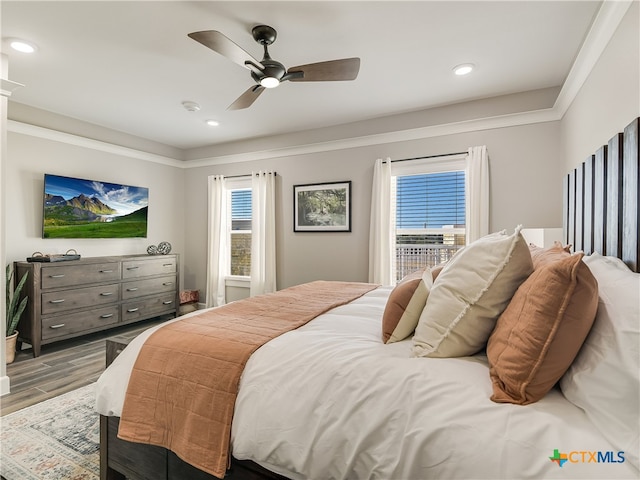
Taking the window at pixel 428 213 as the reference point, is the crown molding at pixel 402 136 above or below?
above

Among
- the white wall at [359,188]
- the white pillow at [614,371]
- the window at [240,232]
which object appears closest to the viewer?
the white pillow at [614,371]

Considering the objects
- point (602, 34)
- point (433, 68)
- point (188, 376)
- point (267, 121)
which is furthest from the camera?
point (267, 121)

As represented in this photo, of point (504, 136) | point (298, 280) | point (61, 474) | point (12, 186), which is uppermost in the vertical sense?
point (504, 136)

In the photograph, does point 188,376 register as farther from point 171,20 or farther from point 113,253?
point 113,253

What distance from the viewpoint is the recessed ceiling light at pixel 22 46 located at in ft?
8.08

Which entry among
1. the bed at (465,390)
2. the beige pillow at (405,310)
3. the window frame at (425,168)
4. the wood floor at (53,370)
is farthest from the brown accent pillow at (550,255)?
the wood floor at (53,370)

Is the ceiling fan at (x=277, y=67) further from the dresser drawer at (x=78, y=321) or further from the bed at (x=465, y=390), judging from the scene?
the dresser drawer at (x=78, y=321)

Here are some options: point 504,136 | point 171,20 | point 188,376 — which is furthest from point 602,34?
point 188,376

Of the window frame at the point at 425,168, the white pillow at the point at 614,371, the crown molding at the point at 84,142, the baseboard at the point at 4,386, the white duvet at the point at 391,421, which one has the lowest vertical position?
the baseboard at the point at 4,386

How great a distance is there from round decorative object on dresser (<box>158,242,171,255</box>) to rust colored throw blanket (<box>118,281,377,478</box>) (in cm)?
367

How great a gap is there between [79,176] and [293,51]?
130 inches

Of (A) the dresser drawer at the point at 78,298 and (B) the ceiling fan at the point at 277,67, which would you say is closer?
(B) the ceiling fan at the point at 277,67

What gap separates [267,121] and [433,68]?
214cm

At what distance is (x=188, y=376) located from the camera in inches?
51.4
